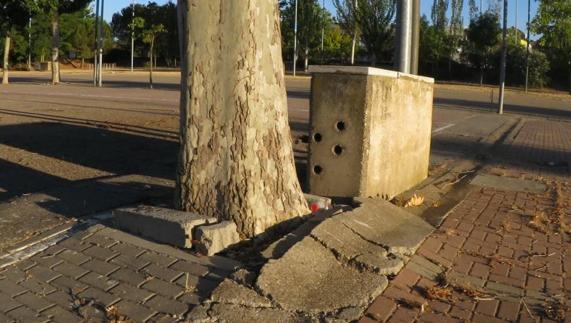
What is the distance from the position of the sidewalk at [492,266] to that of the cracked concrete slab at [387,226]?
0.38ft

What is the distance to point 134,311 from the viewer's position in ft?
12.1

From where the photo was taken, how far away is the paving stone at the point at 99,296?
3.81 metres

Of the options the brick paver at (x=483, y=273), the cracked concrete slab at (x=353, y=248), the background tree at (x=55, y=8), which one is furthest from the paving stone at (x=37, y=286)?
the background tree at (x=55, y=8)

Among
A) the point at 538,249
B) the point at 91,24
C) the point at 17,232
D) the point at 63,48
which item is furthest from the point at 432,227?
the point at 91,24

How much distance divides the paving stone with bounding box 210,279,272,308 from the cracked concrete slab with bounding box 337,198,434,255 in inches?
51.6

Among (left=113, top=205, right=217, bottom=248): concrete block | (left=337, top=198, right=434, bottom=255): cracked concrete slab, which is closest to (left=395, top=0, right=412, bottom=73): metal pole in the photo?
(left=337, top=198, right=434, bottom=255): cracked concrete slab

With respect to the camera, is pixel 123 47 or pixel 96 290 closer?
pixel 96 290

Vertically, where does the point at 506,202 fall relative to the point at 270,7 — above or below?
below

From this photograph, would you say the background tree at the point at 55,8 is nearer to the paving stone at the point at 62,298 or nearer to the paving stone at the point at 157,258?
the paving stone at the point at 157,258

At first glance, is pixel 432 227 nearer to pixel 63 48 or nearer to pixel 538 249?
pixel 538 249

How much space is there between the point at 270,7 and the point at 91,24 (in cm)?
9030

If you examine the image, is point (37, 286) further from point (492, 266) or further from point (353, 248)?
point (492, 266)

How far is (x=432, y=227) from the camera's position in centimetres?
579

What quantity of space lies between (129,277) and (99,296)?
0.28 m
